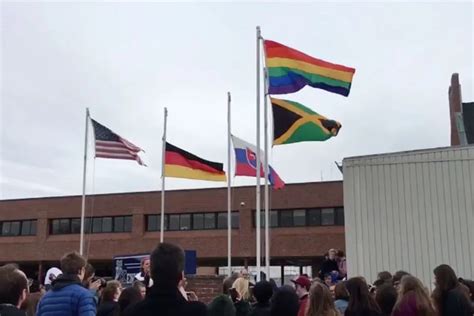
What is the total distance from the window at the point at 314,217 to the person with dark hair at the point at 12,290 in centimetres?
3061

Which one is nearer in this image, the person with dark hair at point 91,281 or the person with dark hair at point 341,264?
the person with dark hair at point 91,281

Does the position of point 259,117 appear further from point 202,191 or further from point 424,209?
point 202,191

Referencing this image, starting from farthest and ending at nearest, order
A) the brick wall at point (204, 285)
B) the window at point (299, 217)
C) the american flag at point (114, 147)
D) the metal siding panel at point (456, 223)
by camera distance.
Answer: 1. the window at point (299, 217)
2. the american flag at point (114, 147)
3. the brick wall at point (204, 285)
4. the metal siding panel at point (456, 223)

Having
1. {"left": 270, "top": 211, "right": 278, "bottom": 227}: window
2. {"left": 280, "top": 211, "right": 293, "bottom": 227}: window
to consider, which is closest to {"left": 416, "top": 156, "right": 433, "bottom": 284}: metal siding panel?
{"left": 280, "top": 211, "right": 293, "bottom": 227}: window

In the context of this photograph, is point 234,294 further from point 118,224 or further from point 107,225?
point 107,225

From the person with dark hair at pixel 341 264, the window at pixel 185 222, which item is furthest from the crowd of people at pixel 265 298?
the window at pixel 185 222

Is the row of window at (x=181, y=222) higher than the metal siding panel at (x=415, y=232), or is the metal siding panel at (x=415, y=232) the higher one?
the row of window at (x=181, y=222)

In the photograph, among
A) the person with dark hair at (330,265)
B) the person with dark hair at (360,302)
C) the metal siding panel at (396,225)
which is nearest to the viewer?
the person with dark hair at (360,302)

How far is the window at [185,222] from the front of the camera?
36.9 m

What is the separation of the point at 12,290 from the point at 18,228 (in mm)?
40924

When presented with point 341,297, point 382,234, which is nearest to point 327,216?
point 382,234

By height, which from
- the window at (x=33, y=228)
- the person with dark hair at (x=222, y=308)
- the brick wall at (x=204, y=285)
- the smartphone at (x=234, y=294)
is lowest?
the brick wall at (x=204, y=285)

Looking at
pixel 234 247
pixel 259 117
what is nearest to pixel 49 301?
pixel 259 117

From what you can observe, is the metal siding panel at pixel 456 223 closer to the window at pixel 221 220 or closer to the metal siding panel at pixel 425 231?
the metal siding panel at pixel 425 231
